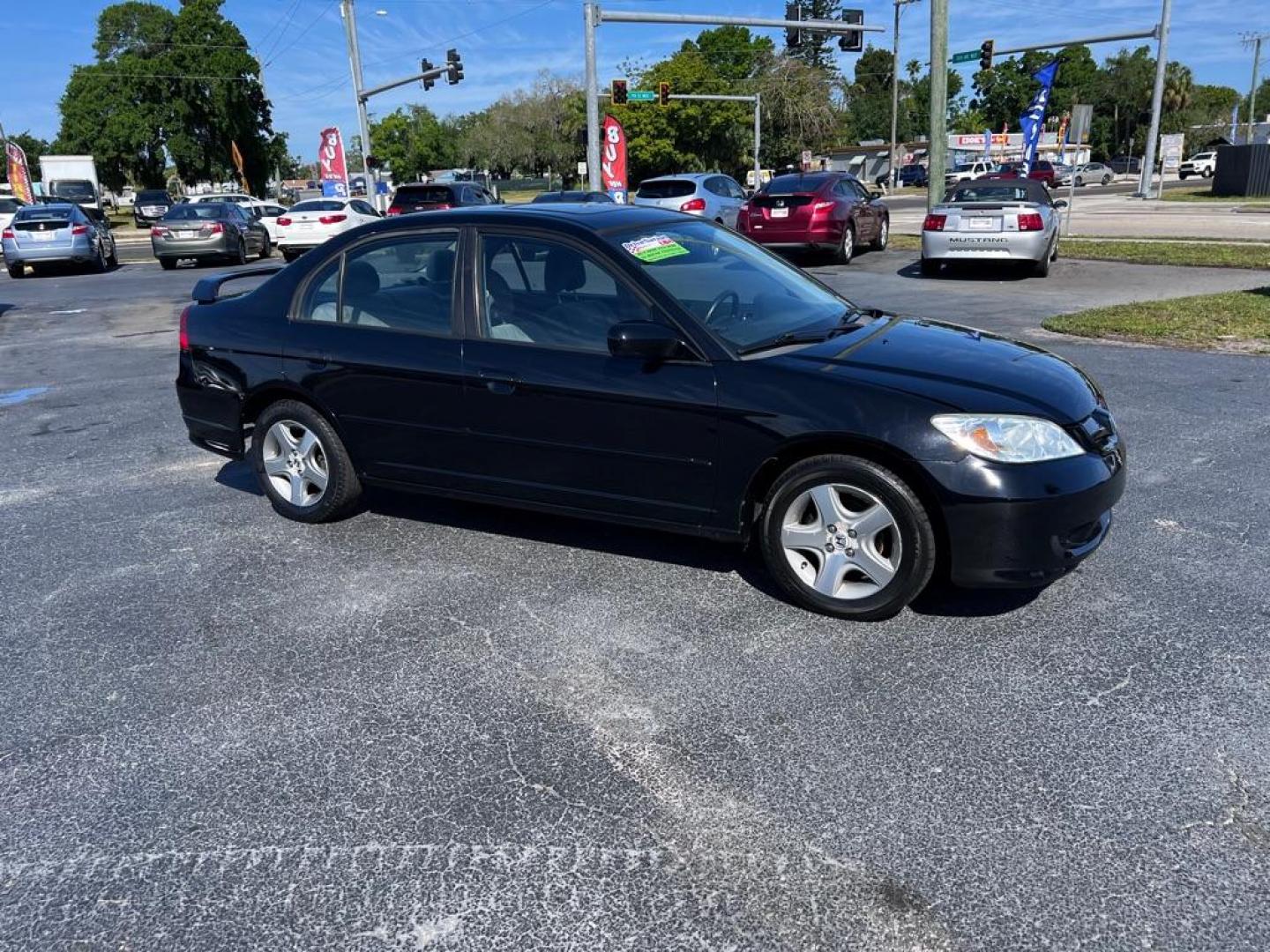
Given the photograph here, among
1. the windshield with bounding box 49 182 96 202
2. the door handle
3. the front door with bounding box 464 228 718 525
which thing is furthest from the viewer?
the windshield with bounding box 49 182 96 202

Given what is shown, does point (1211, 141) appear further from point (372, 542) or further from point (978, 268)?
point (372, 542)

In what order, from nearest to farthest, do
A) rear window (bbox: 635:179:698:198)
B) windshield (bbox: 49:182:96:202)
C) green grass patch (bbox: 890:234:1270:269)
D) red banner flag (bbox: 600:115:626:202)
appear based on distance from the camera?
1. green grass patch (bbox: 890:234:1270:269)
2. rear window (bbox: 635:179:698:198)
3. red banner flag (bbox: 600:115:626:202)
4. windshield (bbox: 49:182:96:202)

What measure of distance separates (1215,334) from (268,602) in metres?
9.07

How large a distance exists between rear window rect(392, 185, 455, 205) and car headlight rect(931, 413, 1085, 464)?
18916 mm

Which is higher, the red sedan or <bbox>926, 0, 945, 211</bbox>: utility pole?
<bbox>926, 0, 945, 211</bbox>: utility pole

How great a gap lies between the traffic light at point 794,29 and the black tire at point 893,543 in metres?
24.6

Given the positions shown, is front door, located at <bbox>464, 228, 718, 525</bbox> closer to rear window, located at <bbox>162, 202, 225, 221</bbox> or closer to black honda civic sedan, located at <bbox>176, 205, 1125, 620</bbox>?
black honda civic sedan, located at <bbox>176, 205, 1125, 620</bbox>

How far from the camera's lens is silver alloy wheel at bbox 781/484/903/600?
3.75 metres

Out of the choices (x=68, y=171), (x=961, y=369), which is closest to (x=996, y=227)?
(x=961, y=369)

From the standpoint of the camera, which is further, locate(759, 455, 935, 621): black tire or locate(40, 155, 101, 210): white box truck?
locate(40, 155, 101, 210): white box truck

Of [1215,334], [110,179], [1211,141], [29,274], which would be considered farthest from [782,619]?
[1211,141]

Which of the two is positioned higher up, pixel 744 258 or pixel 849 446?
pixel 744 258

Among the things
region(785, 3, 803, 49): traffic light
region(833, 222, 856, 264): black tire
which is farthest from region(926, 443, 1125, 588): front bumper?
region(785, 3, 803, 49): traffic light

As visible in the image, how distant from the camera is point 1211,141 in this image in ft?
299
